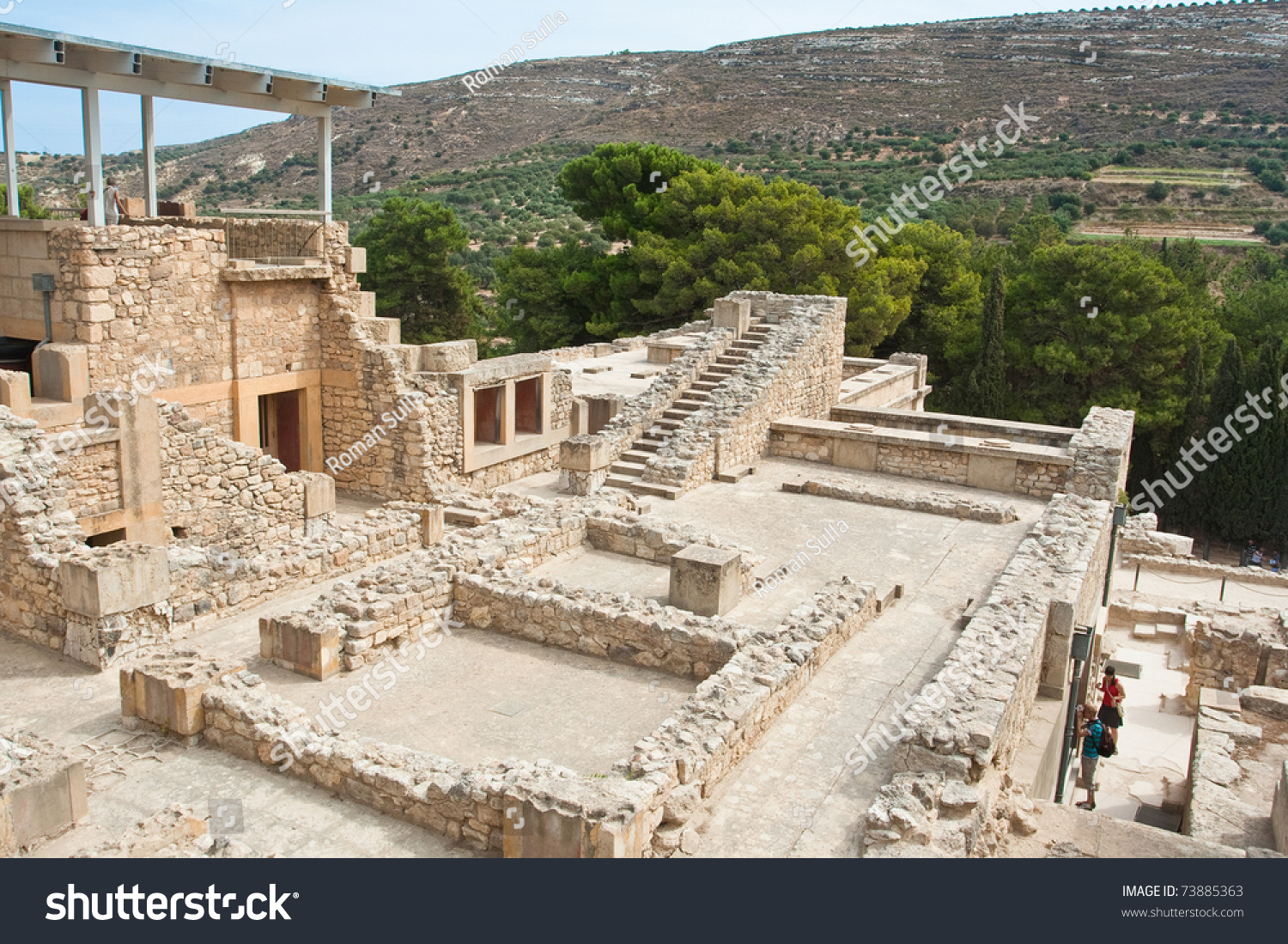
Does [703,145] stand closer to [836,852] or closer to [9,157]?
[9,157]

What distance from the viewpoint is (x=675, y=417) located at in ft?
57.1

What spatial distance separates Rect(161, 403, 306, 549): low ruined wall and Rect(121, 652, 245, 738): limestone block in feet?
→ 10.9

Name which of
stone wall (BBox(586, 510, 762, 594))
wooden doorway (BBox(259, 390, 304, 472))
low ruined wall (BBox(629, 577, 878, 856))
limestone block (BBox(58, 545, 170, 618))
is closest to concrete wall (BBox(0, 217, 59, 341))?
wooden doorway (BBox(259, 390, 304, 472))

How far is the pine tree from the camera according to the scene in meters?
31.8

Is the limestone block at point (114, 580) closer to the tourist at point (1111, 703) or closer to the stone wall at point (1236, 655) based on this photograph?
the tourist at point (1111, 703)

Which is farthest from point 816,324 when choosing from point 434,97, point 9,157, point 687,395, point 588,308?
point 434,97

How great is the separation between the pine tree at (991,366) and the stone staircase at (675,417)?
13978mm

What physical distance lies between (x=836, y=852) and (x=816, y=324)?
45.2 feet

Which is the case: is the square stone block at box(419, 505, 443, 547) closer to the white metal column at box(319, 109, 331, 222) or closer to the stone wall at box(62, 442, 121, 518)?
the stone wall at box(62, 442, 121, 518)

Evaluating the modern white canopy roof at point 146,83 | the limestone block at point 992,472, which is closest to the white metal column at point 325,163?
the modern white canopy roof at point 146,83

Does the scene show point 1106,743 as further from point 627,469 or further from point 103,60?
point 103,60

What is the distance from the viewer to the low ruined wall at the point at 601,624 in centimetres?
950

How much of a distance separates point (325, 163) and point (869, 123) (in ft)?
177

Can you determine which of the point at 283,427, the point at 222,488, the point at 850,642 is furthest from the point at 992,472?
the point at 222,488
